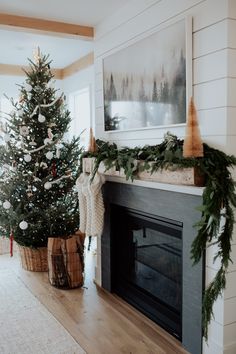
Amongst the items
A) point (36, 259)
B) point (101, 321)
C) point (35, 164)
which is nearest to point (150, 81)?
point (35, 164)

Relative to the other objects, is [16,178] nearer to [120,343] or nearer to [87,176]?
[87,176]

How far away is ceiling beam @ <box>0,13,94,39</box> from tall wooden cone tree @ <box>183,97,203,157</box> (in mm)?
1893

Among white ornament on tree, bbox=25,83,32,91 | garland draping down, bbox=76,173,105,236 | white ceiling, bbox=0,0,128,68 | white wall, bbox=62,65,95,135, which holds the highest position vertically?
white ceiling, bbox=0,0,128,68

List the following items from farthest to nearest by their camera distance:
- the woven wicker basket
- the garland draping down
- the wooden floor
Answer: the woven wicker basket
the garland draping down
the wooden floor

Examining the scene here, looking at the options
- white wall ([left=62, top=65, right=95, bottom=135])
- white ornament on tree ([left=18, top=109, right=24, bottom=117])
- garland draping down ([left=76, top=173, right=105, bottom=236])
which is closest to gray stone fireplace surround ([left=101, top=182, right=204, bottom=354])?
garland draping down ([left=76, top=173, right=105, bottom=236])

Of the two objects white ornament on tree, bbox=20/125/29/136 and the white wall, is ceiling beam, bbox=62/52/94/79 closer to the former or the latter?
the white wall

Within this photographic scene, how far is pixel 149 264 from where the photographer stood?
2.97 metres

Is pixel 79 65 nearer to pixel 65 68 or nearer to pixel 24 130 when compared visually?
pixel 65 68

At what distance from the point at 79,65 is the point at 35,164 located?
1.94 m

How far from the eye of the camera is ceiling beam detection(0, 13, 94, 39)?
10.4ft

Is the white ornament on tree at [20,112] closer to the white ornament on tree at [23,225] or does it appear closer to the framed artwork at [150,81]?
the framed artwork at [150,81]

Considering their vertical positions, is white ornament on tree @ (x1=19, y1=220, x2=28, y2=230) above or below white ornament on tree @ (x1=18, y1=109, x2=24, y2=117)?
below

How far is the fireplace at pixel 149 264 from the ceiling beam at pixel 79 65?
2372 mm

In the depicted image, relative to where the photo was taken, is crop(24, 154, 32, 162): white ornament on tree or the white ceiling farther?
crop(24, 154, 32, 162): white ornament on tree
